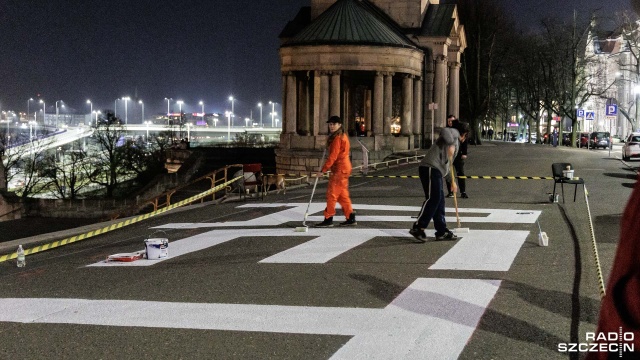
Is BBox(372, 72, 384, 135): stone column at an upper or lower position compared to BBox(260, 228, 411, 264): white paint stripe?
upper

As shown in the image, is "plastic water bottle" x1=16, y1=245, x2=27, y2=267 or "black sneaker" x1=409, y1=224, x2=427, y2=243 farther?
"black sneaker" x1=409, y1=224, x2=427, y2=243

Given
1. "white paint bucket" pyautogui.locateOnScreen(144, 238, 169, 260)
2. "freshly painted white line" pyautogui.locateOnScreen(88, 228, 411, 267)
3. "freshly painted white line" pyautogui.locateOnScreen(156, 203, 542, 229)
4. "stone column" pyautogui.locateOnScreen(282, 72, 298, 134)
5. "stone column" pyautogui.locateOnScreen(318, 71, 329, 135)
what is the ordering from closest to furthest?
"freshly painted white line" pyautogui.locateOnScreen(88, 228, 411, 267)
"white paint bucket" pyautogui.locateOnScreen(144, 238, 169, 260)
"freshly painted white line" pyautogui.locateOnScreen(156, 203, 542, 229)
"stone column" pyautogui.locateOnScreen(318, 71, 329, 135)
"stone column" pyautogui.locateOnScreen(282, 72, 298, 134)

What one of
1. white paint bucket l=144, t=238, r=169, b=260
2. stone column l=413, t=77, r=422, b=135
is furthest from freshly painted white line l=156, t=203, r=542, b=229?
stone column l=413, t=77, r=422, b=135

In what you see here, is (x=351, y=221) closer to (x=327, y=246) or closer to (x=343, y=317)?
(x=327, y=246)

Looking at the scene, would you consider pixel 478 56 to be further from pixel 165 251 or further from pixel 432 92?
pixel 165 251

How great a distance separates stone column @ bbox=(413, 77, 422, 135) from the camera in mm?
46312

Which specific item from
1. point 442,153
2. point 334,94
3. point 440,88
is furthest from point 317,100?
point 442,153

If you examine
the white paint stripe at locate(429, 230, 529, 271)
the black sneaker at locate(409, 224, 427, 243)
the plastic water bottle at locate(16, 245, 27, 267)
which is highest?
the black sneaker at locate(409, 224, 427, 243)

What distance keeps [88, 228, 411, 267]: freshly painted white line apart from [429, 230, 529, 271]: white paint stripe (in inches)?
49.3

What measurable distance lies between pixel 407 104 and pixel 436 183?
109 ft

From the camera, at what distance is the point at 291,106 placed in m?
42.8

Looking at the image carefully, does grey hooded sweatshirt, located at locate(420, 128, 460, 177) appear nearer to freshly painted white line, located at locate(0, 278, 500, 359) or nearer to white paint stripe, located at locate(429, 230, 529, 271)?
white paint stripe, located at locate(429, 230, 529, 271)

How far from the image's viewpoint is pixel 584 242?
1148cm

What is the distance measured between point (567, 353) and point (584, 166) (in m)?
28.5
